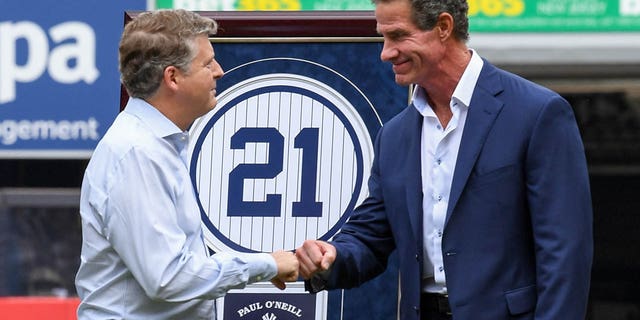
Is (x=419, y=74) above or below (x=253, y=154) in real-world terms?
above

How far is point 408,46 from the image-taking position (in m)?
3.83

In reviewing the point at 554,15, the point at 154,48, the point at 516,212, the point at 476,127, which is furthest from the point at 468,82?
the point at 554,15

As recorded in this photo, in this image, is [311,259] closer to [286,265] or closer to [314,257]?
[314,257]

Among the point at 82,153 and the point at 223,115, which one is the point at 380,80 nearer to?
the point at 223,115

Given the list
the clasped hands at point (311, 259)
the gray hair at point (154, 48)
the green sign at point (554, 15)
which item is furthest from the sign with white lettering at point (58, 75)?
the gray hair at point (154, 48)

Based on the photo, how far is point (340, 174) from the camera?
429 centimetres

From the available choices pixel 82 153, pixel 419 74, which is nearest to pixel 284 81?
pixel 419 74

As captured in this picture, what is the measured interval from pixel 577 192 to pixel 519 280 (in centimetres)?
27

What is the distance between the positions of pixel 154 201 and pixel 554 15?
3.22 metres

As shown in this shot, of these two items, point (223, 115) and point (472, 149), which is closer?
point (472, 149)

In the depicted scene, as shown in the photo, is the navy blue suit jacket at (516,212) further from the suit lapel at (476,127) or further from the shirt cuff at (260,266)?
the shirt cuff at (260,266)

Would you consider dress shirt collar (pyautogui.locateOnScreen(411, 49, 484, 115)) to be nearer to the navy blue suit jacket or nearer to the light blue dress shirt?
the navy blue suit jacket

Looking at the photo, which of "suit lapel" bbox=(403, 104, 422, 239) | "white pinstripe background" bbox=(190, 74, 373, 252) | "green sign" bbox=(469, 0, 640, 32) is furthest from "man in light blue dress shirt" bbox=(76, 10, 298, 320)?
"green sign" bbox=(469, 0, 640, 32)

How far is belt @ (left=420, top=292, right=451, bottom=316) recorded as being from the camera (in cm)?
381
